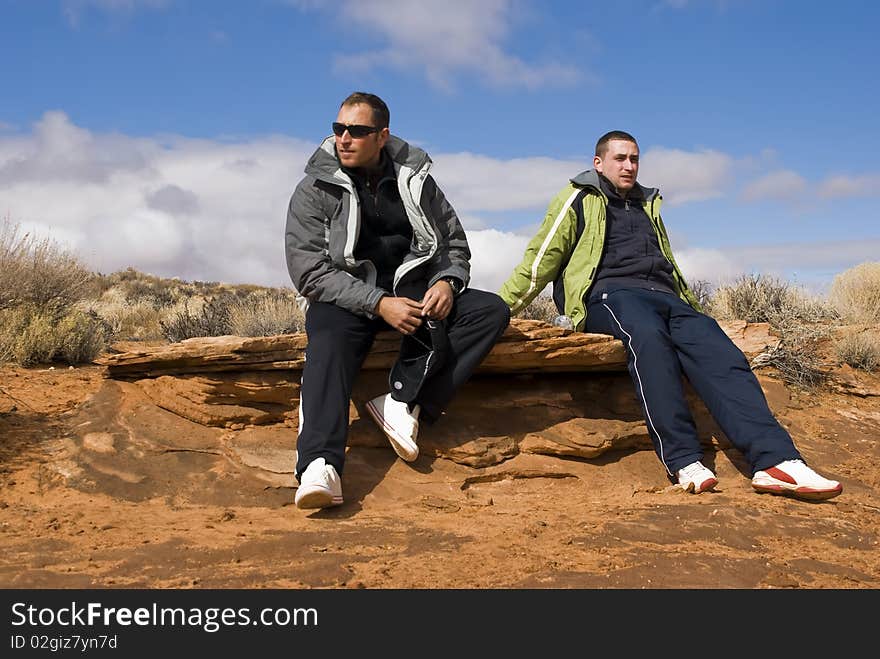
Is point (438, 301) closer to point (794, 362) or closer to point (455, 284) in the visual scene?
point (455, 284)

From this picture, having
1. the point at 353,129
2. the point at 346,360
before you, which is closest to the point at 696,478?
the point at 346,360

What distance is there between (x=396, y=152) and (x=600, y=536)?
9.22ft

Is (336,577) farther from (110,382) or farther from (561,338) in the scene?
(110,382)

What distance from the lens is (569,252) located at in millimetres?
6266

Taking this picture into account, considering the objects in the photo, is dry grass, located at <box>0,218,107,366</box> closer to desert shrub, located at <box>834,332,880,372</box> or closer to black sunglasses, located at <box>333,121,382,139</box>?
black sunglasses, located at <box>333,121,382,139</box>

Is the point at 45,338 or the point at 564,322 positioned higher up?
the point at 564,322

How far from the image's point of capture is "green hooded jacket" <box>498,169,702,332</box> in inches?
241

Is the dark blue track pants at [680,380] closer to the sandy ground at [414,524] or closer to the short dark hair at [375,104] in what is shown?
the sandy ground at [414,524]

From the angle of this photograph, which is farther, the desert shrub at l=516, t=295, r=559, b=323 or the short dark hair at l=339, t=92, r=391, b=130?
the desert shrub at l=516, t=295, r=559, b=323

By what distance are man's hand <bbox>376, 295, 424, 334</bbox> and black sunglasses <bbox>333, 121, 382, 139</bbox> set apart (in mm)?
1042

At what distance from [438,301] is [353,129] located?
121 centimetres

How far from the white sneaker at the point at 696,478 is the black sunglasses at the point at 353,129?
2.99 metres

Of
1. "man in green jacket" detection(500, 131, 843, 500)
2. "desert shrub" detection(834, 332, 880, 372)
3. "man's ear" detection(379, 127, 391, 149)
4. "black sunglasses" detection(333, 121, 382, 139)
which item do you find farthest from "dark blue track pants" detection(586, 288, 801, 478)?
"desert shrub" detection(834, 332, 880, 372)

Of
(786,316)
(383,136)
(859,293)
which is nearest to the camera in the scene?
(383,136)
